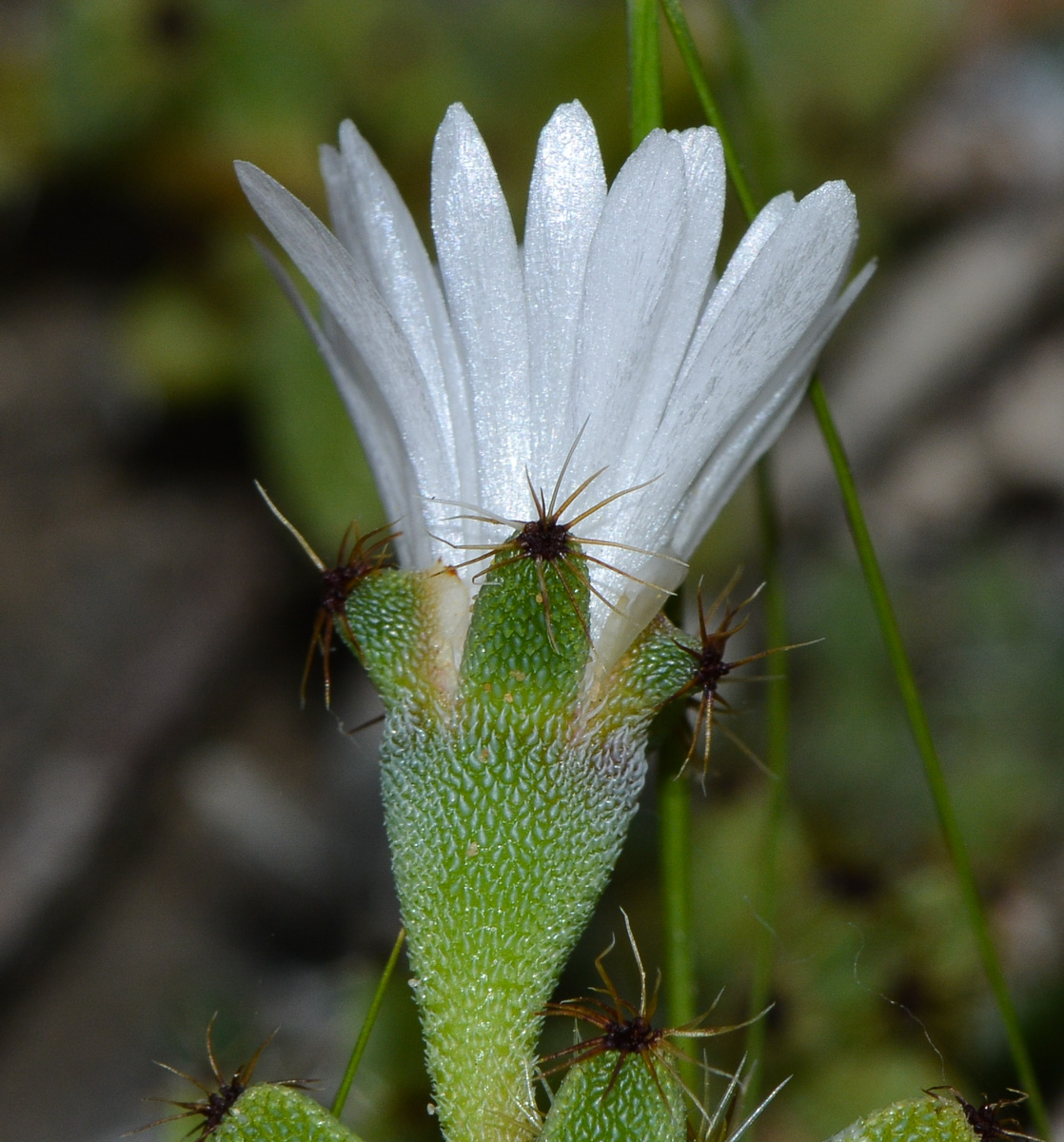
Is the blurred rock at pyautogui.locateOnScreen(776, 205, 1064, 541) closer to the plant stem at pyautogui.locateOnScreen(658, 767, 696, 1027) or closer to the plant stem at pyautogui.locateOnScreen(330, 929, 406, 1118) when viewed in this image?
the plant stem at pyautogui.locateOnScreen(658, 767, 696, 1027)

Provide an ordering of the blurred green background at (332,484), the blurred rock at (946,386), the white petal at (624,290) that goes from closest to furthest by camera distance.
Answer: the white petal at (624,290) → the blurred green background at (332,484) → the blurred rock at (946,386)

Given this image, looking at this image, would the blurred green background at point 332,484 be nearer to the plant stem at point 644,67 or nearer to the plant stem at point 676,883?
the plant stem at point 676,883

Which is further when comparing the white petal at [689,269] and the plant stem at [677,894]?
the plant stem at [677,894]

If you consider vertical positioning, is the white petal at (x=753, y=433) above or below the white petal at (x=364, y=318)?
below

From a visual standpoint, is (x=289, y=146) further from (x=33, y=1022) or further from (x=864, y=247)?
(x=33, y=1022)

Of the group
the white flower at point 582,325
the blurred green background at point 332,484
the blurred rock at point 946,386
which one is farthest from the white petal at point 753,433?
the blurred rock at point 946,386

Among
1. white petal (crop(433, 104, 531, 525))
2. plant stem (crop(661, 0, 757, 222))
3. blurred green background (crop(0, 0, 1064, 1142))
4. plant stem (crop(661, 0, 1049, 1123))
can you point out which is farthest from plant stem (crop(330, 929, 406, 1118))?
blurred green background (crop(0, 0, 1064, 1142))

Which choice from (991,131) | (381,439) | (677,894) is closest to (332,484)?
(381,439)
